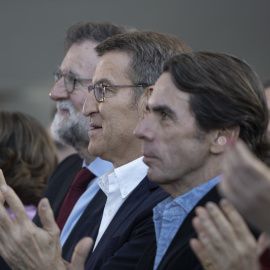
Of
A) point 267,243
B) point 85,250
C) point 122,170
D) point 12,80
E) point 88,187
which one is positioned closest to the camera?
point 267,243

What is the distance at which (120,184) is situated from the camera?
2465mm

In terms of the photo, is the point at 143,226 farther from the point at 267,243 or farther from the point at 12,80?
the point at 12,80

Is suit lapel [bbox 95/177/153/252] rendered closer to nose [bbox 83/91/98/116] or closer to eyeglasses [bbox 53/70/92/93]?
nose [bbox 83/91/98/116]

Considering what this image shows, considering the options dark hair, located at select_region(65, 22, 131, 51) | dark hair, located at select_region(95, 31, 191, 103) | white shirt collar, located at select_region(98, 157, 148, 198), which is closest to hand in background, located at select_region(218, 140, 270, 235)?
white shirt collar, located at select_region(98, 157, 148, 198)

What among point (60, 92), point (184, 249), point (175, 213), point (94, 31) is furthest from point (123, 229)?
point (94, 31)

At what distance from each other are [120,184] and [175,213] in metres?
0.61

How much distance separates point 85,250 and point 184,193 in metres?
0.35

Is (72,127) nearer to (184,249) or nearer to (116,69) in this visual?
(116,69)

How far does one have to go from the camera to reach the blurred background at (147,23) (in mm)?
7465

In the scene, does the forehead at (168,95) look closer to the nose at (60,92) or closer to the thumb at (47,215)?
the thumb at (47,215)

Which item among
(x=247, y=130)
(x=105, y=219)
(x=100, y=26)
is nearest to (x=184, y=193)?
(x=247, y=130)

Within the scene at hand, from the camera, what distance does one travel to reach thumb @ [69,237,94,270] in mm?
1818

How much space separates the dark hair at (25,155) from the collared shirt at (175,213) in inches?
71.7

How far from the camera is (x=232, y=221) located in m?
1.49
